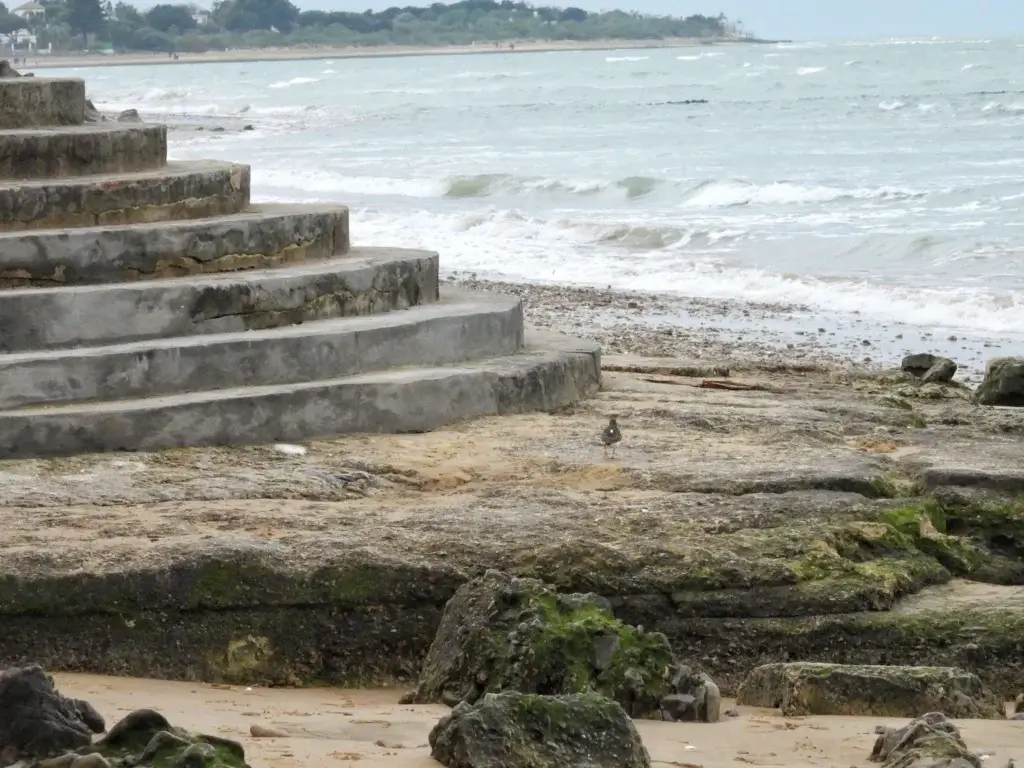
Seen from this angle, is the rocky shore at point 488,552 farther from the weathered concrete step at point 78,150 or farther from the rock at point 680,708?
the weathered concrete step at point 78,150

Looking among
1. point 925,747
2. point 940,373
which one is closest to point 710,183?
point 940,373

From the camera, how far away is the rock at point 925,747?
369 centimetres

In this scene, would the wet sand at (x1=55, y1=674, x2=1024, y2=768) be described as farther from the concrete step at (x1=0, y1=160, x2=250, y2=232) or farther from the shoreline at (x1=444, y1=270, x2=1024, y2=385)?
the shoreline at (x1=444, y1=270, x2=1024, y2=385)

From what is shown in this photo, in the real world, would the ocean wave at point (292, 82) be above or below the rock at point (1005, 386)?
below

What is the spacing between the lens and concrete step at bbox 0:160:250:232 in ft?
24.3

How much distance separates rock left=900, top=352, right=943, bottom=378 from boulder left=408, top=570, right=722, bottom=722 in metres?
5.75

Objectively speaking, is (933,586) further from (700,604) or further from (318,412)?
(318,412)

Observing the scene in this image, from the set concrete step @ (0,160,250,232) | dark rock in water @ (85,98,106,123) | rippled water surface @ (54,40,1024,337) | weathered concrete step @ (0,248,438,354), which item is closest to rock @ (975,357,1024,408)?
weathered concrete step @ (0,248,438,354)

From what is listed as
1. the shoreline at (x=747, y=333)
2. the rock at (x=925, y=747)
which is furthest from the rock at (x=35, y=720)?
the shoreline at (x=747, y=333)

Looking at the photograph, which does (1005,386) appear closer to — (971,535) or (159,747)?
(971,535)

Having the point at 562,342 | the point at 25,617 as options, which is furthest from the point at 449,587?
the point at 562,342

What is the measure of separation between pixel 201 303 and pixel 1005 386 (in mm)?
4203

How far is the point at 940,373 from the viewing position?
9695 millimetres

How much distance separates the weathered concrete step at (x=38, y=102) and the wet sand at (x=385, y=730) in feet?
13.0
